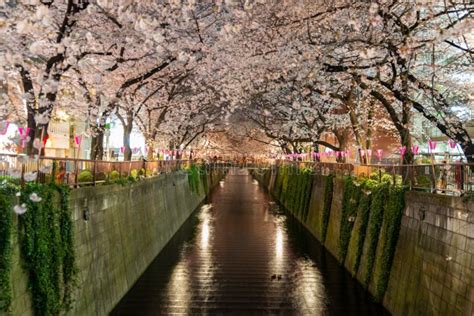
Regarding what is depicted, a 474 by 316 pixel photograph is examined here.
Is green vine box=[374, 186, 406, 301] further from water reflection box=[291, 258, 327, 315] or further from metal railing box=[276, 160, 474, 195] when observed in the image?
water reflection box=[291, 258, 327, 315]

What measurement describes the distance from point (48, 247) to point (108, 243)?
484 cm

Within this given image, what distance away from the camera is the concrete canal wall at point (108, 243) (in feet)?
35.3

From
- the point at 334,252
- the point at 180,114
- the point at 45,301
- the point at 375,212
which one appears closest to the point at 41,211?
the point at 45,301

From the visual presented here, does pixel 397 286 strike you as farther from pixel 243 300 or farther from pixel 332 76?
pixel 332 76

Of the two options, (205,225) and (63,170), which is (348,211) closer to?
(63,170)

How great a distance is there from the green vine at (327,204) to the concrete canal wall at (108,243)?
25.6ft

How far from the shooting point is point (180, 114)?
1567 inches

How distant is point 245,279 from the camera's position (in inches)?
701

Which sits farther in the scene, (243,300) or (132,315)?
(243,300)

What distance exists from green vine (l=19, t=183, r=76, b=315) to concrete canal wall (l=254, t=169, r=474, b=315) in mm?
7290

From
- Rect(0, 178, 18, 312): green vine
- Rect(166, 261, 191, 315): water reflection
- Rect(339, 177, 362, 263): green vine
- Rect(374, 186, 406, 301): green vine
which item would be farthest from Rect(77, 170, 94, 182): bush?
Rect(339, 177, 362, 263): green vine

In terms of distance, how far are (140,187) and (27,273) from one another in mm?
11139

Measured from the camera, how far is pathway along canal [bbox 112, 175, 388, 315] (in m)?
14.5

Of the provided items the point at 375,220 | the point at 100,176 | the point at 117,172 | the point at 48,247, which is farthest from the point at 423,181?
the point at 117,172
